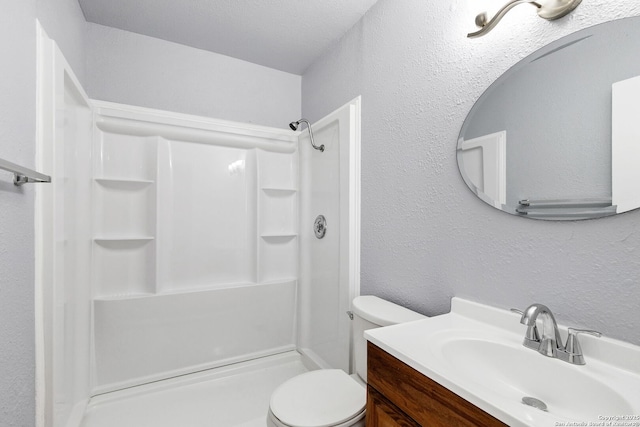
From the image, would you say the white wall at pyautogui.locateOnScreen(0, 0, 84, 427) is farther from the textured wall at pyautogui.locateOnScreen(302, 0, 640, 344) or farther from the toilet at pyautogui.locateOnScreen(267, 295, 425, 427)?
the textured wall at pyautogui.locateOnScreen(302, 0, 640, 344)

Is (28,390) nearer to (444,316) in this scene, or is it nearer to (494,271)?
(444,316)

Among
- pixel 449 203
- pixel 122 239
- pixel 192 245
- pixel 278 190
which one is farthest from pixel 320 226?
pixel 122 239

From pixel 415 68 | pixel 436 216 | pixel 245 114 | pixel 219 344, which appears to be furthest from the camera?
pixel 245 114

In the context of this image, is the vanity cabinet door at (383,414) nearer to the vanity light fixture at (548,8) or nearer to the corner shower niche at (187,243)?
the vanity light fixture at (548,8)

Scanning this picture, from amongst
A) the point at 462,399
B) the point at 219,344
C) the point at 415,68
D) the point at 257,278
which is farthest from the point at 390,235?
the point at 219,344

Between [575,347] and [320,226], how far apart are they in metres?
1.53

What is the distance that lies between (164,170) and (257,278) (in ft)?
3.30

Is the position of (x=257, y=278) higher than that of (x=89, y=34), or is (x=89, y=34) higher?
(x=89, y=34)

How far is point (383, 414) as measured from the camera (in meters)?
0.92

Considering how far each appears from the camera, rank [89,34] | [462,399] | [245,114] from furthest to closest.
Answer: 1. [245,114]
2. [89,34]
3. [462,399]

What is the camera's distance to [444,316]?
3.85 feet

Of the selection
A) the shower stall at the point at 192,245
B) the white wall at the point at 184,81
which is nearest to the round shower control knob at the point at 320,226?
the shower stall at the point at 192,245

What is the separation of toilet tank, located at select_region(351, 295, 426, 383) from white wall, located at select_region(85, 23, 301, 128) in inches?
65.8

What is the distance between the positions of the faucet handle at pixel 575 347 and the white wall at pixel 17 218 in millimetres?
1584
